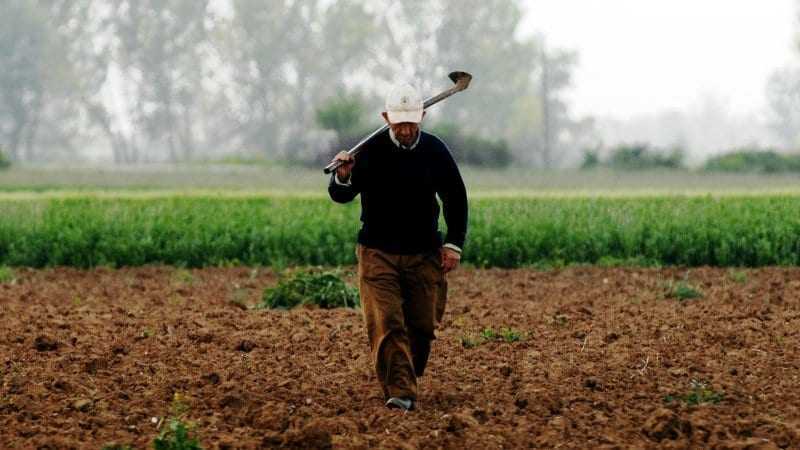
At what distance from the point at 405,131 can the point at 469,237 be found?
33.1 ft

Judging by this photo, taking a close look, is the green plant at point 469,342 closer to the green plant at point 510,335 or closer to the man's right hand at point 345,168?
the green plant at point 510,335

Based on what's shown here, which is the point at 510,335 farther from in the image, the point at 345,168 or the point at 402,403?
the point at 345,168

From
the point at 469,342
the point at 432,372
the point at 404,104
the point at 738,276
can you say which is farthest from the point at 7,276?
the point at 404,104

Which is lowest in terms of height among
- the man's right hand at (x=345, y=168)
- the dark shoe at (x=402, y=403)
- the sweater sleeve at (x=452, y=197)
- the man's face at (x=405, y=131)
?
the dark shoe at (x=402, y=403)

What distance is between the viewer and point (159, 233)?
18.0m

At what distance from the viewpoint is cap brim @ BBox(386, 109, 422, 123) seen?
7168mm

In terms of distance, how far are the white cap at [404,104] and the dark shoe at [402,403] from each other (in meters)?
1.52

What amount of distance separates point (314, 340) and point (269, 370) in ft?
4.42

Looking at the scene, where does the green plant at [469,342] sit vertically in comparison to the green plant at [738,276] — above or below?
below

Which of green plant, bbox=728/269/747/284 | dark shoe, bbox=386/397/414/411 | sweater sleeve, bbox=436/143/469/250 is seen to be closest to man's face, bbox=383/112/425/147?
sweater sleeve, bbox=436/143/469/250

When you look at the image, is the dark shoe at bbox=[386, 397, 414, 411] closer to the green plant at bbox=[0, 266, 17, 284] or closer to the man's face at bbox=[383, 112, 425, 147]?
the man's face at bbox=[383, 112, 425, 147]

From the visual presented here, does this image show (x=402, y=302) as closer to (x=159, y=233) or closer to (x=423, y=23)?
(x=159, y=233)

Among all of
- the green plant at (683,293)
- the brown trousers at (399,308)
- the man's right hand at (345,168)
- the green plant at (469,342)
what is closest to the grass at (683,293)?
the green plant at (683,293)

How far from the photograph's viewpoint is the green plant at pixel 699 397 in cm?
761
